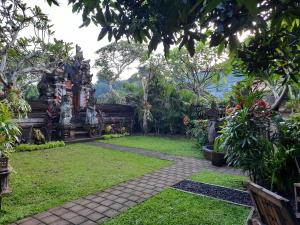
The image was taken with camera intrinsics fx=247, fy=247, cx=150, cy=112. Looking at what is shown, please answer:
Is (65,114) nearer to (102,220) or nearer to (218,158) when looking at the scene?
(218,158)

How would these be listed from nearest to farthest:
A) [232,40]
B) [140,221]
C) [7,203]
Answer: [232,40]
[140,221]
[7,203]

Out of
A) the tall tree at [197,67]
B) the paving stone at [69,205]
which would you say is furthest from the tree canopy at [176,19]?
the tall tree at [197,67]

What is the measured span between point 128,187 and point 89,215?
1419 millimetres

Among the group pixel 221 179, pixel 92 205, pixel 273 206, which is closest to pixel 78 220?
pixel 92 205

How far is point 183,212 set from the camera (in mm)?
3770

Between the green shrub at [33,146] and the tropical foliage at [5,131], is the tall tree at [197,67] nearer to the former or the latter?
the green shrub at [33,146]

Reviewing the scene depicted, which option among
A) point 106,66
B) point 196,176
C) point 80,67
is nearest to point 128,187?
point 196,176

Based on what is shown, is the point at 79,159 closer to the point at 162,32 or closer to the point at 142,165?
the point at 142,165

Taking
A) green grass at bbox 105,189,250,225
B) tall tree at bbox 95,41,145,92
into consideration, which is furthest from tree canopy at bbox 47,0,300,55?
tall tree at bbox 95,41,145,92

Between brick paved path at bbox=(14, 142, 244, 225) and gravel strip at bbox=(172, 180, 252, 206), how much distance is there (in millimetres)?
320

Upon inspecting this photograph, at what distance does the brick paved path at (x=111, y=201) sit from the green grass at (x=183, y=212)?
0.80 ft

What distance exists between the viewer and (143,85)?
15.0 meters

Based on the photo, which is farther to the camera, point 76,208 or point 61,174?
point 61,174

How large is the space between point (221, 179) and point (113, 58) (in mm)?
22892
